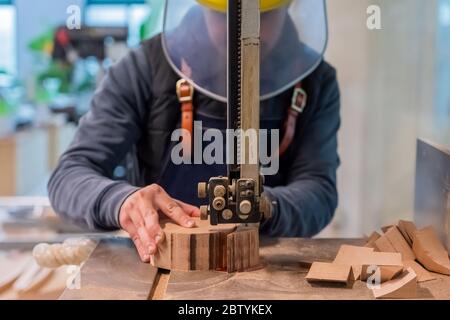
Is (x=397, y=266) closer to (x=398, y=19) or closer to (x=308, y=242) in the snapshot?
(x=308, y=242)

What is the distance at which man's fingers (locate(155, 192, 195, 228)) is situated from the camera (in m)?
0.76

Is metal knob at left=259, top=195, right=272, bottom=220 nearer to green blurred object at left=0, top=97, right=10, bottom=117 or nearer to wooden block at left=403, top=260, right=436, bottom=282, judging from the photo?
wooden block at left=403, top=260, right=436, bottom=282

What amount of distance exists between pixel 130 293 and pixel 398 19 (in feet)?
3.04

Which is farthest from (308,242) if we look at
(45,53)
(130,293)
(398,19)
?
(45,53)

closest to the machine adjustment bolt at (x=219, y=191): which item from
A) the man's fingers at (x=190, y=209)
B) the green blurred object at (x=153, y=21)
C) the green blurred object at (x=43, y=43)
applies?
the man's fingers at (x=190, y=209)

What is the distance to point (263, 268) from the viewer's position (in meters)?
0.75

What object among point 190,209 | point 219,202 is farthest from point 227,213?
point 190,209

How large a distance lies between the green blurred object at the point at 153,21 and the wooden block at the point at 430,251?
536 millimetres

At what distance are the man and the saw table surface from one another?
11 cm

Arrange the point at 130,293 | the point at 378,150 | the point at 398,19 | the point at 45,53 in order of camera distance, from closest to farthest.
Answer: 1. the point at 130,293
2. the point at 398,19
3. the point at 378,150
4. the point at 45,53

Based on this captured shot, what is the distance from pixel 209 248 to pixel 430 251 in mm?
268

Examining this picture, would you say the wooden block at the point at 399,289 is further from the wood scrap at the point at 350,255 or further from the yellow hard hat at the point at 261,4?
the yellow hard hat at the point at 261,4

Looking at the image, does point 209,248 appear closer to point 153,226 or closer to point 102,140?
point 153,226

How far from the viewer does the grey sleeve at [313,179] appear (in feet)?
3.10
